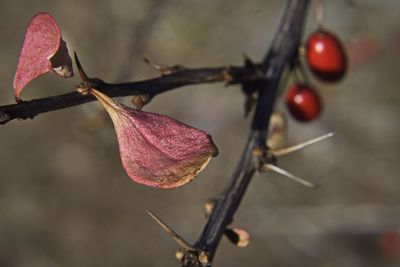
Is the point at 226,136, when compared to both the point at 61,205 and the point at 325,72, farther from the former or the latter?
the point at 325,72

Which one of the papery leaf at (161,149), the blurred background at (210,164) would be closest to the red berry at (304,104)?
the papery leaf at (161,149)

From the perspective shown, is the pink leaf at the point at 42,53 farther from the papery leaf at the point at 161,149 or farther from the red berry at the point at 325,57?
the red berry at the point at 325,57

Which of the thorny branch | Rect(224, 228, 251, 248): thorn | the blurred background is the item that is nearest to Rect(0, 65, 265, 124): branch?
the thorny branch

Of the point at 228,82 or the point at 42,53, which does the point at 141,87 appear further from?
the point at 228,82

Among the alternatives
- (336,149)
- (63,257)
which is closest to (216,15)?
(336,149)

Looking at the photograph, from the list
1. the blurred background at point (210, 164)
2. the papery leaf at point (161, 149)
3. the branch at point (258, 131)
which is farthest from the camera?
the blurred background at point (210, 164)
